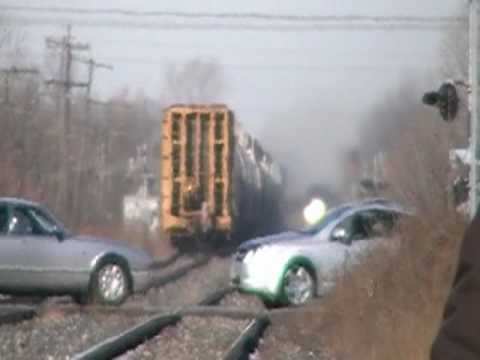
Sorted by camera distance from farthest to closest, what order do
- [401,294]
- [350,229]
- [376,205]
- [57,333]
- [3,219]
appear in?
[376,205] → [350,229] → [3,219] → [57,333] → [401,294]

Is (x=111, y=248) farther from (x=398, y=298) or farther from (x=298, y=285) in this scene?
(x=398, y=298)

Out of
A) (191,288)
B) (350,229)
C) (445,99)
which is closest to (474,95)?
(445,99)

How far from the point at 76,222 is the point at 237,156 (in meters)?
20.9

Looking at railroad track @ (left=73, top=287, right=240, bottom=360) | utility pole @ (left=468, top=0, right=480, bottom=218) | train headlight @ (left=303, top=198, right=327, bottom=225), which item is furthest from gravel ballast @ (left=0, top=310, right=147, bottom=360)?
train headlight @ (left=303, top=198, right=327, bottom=225)

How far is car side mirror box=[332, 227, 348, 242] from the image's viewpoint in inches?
878

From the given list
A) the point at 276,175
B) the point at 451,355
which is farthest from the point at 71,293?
the point at 276,175

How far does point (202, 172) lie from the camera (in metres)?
38.6

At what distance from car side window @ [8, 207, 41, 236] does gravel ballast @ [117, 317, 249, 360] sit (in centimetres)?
307

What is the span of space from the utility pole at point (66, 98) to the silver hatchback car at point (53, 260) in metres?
35.9

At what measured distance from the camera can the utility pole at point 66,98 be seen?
58.0 metres

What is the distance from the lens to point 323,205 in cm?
4741

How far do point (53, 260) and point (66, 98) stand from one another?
38648 millimetres

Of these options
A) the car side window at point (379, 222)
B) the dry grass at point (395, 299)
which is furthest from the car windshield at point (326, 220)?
the dry grass at point (395, 299)

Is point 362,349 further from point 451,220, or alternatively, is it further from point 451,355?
point 451,355
